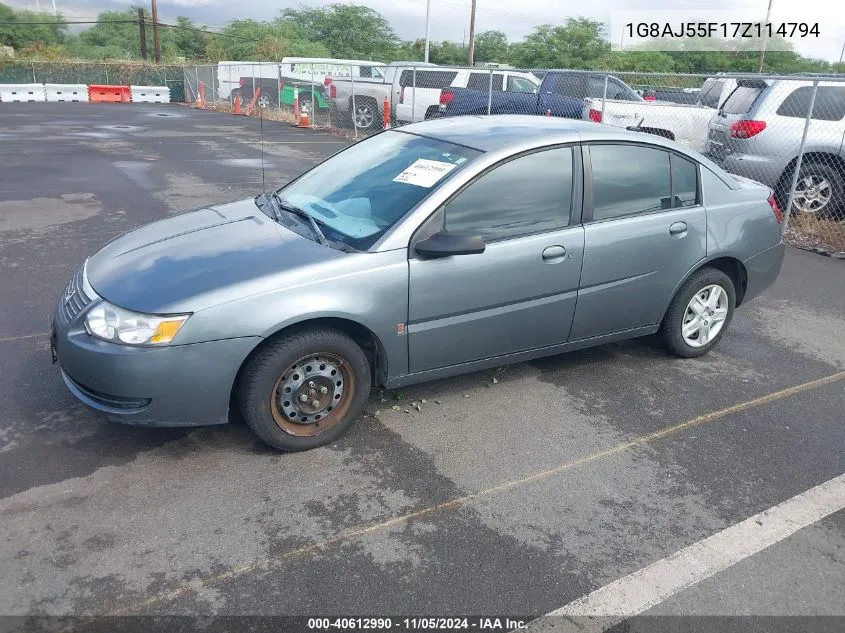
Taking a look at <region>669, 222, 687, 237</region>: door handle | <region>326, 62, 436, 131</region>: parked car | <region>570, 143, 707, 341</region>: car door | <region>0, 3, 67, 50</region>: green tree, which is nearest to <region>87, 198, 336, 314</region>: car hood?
<region>570, 143, 707, 341</region>: car door

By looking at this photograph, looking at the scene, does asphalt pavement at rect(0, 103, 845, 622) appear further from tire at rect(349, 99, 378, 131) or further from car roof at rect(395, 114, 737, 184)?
tire at rect(349, 99, 378, 131)

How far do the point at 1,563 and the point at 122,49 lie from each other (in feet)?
228

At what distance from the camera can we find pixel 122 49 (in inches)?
2475

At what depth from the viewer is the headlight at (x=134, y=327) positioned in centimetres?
324

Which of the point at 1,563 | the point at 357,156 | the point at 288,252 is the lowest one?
the point at 1,563

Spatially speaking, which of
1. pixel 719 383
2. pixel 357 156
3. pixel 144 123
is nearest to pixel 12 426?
pixel 357 156

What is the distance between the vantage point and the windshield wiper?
3.81 meters

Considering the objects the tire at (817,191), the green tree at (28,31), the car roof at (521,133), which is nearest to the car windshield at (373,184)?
the car roof at (521,133)

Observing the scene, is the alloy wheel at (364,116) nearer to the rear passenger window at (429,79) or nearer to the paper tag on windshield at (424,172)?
the rear passenger window at (429,79)

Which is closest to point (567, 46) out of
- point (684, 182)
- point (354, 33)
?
point (354, 33)

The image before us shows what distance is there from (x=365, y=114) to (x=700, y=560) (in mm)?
17676

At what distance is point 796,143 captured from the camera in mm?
8695

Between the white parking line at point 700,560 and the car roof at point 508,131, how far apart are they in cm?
232

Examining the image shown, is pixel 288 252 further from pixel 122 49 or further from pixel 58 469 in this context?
pixel 122 49
